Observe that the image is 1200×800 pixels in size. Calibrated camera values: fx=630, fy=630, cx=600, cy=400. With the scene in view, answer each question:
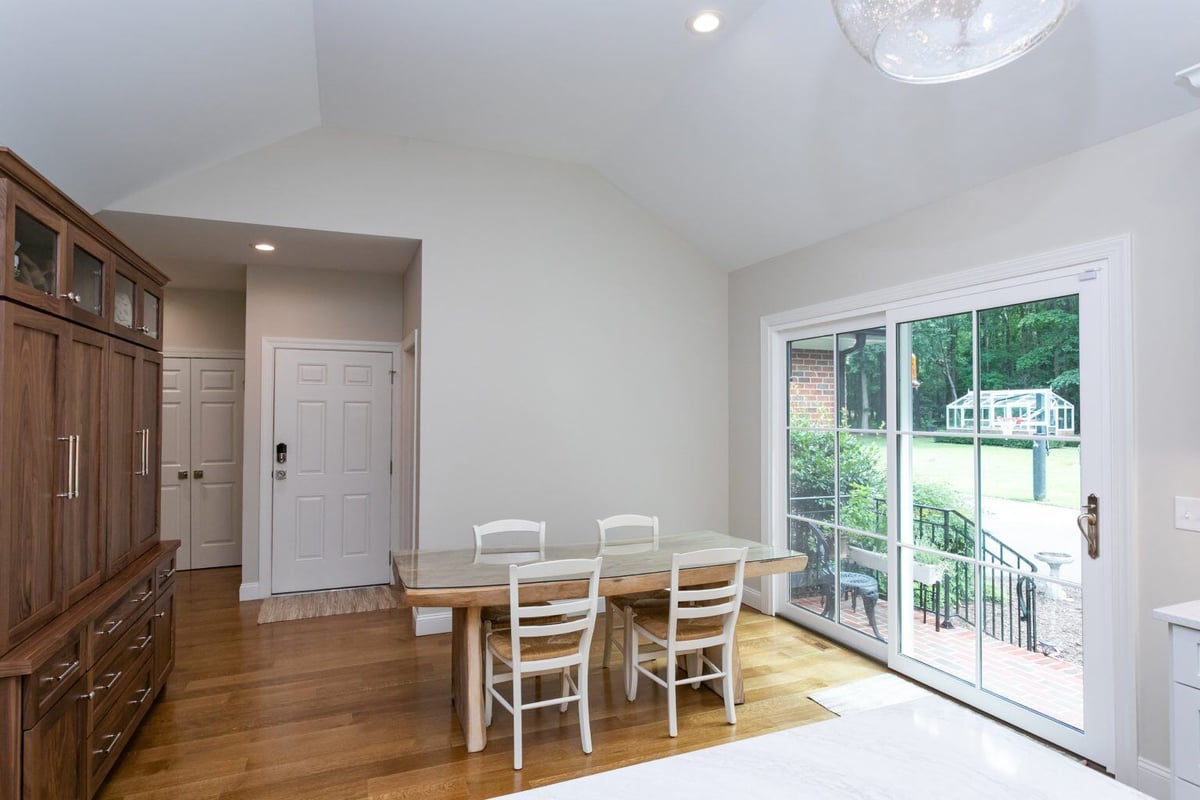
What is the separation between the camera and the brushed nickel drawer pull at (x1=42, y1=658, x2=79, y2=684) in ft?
6.12

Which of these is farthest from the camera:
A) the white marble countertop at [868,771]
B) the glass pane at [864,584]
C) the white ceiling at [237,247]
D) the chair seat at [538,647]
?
the white ceiling at [237,247]

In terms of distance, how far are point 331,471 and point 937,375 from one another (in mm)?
4356

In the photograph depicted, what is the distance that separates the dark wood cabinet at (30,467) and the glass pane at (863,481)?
3745 millimetres

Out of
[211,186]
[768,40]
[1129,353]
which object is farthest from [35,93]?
[1129,353]

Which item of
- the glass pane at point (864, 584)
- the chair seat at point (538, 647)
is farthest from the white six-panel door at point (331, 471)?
the glass pane at point (864, 584)

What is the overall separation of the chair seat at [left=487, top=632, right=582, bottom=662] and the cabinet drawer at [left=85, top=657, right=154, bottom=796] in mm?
1408

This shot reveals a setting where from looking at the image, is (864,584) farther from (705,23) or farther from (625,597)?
(705,23)

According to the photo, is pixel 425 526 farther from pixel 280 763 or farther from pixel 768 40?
pixel 768 40

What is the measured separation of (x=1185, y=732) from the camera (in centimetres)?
186

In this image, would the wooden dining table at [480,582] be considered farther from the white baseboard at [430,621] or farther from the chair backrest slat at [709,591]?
the white baseboard at [430,621]

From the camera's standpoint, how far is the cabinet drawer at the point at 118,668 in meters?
2.20

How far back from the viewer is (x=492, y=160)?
4270mm

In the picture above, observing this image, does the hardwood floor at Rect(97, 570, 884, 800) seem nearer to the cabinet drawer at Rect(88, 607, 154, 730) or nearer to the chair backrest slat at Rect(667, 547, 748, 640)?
the cabinet drawer at Rect(88, 607, 154, 730)

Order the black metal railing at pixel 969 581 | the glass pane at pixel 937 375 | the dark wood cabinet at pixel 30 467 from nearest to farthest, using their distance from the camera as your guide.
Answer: the dark wood cabinet at pixel 30 467 < the black metal railing at pixel 969 581 < the glass pane at pixel 937 375
